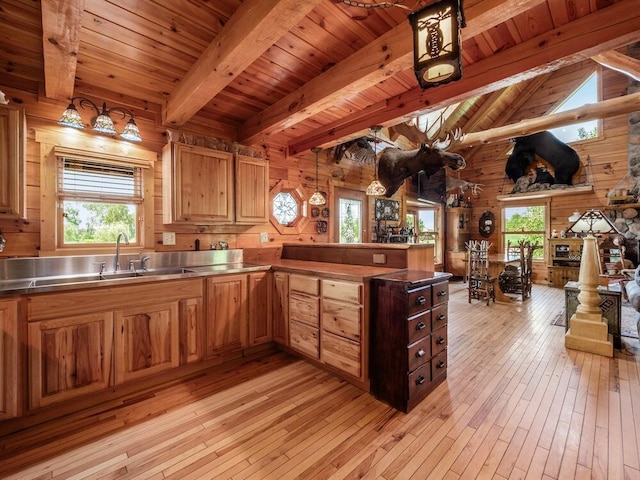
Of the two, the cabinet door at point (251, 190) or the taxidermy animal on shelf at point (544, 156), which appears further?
the taxidermy animal on shelf at point (544, 156)

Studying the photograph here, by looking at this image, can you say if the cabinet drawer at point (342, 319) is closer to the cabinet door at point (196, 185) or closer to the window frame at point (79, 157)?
the cabinet door at point (196, 185)

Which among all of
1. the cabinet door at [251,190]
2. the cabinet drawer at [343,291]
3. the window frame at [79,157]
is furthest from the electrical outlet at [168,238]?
the cabinet drawer at [343,291]

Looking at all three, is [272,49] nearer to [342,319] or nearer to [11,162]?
[11,162]

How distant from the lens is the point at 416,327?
2.11 meters

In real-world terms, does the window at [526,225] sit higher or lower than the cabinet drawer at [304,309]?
higher

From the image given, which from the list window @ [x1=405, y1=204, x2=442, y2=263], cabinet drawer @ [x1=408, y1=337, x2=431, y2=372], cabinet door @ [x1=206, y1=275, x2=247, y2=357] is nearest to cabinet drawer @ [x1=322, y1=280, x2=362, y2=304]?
cabinet drawer @ [x1=408, y1=337, x2=431, y2=372]

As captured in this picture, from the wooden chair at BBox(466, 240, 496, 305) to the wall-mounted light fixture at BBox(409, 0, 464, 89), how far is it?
4.61 m

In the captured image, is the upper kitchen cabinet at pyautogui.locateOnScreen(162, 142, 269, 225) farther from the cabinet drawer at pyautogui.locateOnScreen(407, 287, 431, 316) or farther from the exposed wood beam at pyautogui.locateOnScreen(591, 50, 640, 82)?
the exposed wood beam at pyautogui.locateOnScreen(591, 50, 640, 82)

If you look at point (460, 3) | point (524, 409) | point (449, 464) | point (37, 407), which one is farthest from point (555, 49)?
point (37, 407)

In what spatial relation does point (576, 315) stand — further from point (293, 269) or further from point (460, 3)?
point (460, 3)

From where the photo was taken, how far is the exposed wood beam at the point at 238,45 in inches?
59.9

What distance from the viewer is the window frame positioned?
2381mm

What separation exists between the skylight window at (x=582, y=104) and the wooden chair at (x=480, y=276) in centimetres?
395

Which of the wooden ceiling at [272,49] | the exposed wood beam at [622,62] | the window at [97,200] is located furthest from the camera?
the exposed wood beam at [622,62]
